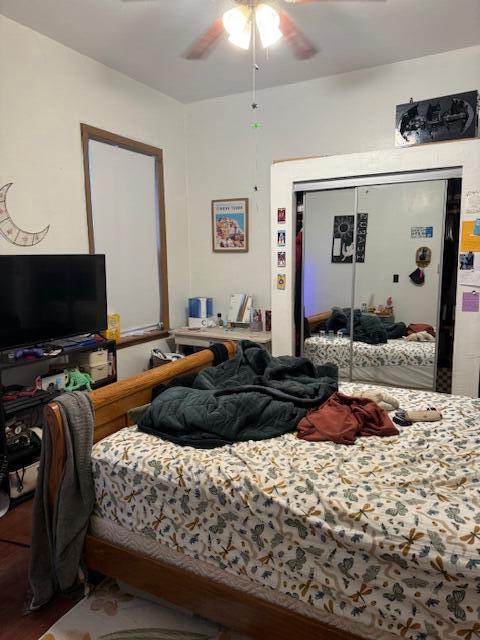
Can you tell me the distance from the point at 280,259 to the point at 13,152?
2003 mm

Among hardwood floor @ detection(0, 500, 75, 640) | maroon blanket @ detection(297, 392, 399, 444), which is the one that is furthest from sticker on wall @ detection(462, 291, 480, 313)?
hardwood floor @ detection(0, 500, 75, 640)

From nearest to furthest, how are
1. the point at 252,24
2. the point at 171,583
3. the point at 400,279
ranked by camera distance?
the point at 171,583
the point at 252,24
the point at 400,279

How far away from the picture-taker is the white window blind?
3445mm

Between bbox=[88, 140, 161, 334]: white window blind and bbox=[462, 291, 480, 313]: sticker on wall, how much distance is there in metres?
2.59

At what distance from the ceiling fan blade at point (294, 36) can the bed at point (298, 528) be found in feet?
6.66

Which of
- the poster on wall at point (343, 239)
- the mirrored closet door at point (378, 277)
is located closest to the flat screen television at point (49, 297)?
the mirrored closet door at point (378, 277)

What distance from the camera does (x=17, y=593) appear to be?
1.84 metres

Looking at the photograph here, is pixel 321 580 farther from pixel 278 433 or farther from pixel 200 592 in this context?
pixel 278 433

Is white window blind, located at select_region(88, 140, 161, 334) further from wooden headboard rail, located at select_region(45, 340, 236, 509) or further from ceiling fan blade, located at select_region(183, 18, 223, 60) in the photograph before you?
wooden headboard rail, located at select_region(45, 340, 236, 509)

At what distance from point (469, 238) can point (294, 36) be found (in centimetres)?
164

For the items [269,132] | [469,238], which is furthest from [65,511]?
[269,132]

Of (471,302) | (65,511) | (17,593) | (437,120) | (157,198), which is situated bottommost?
(17,593)

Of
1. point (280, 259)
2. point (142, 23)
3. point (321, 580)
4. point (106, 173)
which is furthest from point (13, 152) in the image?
point (321, 580)

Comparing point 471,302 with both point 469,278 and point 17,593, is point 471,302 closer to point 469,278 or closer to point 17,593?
point 469,278
